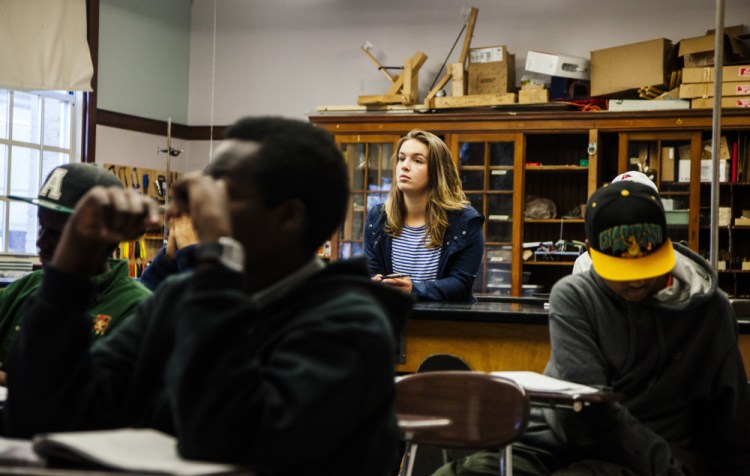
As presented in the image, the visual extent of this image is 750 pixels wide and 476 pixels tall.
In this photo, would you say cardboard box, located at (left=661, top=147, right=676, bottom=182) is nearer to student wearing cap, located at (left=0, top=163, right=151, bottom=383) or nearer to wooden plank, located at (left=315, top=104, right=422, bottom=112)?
wooden plank, located at (left=315, top=104, right=422, bottom=112)

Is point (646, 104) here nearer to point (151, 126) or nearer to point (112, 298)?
point (151, 126)

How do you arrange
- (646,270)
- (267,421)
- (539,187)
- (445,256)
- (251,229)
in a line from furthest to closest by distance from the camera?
(539,187) → (445,256) → (646,270) → (251,229) → (267,421)

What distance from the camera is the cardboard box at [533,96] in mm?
7254

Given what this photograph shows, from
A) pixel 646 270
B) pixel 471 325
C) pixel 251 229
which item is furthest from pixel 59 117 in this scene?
pixel 251 229

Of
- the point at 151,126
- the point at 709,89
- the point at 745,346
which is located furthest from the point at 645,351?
the point at 151,126

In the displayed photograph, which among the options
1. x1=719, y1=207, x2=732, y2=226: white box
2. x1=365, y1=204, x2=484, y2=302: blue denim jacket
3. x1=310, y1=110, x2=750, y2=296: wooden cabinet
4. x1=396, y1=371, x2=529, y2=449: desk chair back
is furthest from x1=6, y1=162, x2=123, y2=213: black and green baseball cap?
x1=719, y1=207, x2=732, y2=226: white box

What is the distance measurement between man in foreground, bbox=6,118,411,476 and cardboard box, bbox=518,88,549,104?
19.8 feet

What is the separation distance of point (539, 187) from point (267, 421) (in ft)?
22.6

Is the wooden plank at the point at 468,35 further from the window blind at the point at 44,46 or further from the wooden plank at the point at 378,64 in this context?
the window blind at the point at 44,46

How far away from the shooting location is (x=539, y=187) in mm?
7875

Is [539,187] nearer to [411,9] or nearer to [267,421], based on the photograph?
[411,9]

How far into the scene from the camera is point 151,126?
827 cm

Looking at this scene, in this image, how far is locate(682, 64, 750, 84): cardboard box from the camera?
6.88 metres

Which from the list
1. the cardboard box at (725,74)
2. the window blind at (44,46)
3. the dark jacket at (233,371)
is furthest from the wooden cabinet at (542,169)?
the dark jacket at (233,371)
